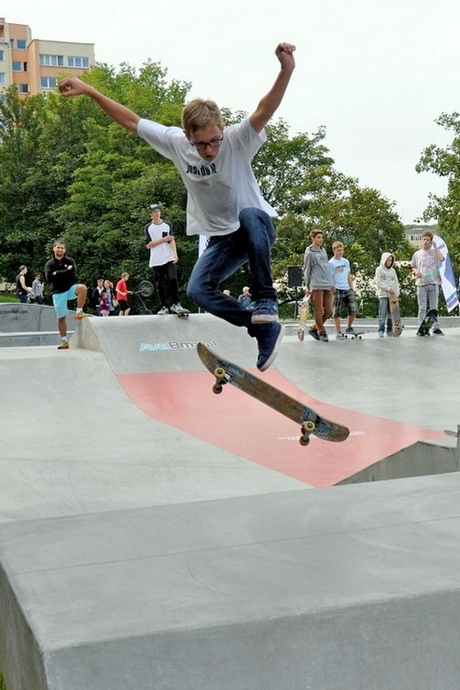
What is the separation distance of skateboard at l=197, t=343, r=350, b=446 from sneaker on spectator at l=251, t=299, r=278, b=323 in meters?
0.58

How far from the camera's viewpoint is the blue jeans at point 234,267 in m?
4.91

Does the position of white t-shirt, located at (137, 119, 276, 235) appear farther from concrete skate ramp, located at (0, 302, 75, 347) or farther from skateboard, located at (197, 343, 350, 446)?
concrete skate ramp, located at (0, 302, 75, 347)

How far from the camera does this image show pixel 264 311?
200 inches

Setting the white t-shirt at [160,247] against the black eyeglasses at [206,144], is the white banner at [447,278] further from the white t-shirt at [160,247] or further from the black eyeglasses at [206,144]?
the black eyeglasses at [206,144]

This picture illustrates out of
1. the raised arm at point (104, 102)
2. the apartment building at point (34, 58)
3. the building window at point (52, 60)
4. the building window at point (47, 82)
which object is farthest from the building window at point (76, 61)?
the raised arm at point (104, 102)

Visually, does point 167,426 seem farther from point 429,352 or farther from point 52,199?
point 52,199

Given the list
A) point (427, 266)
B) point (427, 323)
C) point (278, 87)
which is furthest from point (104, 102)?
point (427, 323)

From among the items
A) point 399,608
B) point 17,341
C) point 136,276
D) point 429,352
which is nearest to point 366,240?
point 136,276

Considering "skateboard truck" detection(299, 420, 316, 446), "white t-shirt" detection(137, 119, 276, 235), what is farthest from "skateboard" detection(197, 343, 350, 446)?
"white t-shirt" detection(137, 119, 276, 235)

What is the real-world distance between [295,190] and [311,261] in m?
26.2

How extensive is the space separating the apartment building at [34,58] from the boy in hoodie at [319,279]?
3750 inches

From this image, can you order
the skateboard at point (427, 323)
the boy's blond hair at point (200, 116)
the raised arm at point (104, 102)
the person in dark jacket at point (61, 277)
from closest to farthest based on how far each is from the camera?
1. the boy's blond hair at point (200, 116)
2. the raised arm at point (104, 102)
3. the person in dark jacket at point (61, 277)
4. the skateboard at point (427, 323)

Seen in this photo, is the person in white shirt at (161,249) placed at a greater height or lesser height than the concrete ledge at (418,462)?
greater

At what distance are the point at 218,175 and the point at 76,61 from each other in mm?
106132
